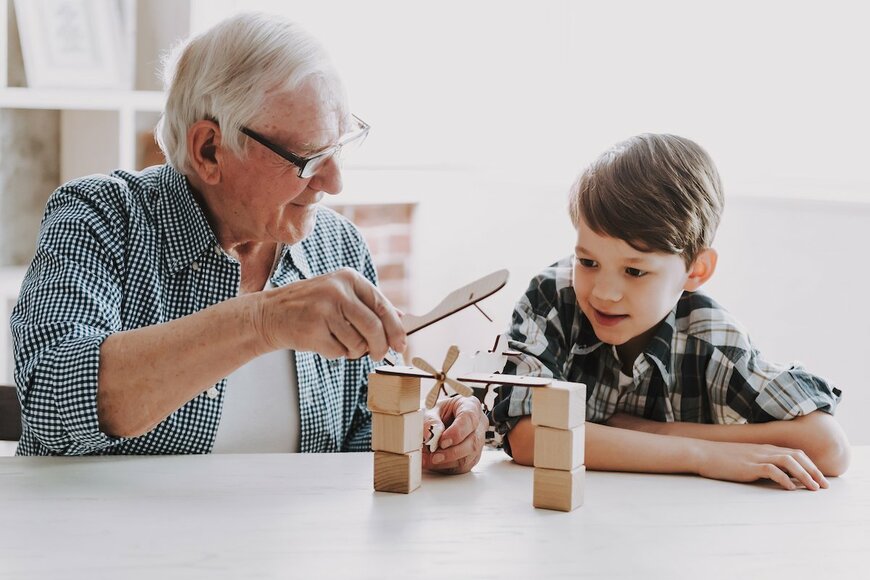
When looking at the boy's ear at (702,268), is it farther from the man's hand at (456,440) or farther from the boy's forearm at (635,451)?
the man's hand at (456,440)

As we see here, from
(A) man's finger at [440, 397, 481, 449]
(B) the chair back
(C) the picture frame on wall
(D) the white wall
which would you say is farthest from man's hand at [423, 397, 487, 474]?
(C) the picture frame on wall

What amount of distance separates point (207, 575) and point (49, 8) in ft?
7.56

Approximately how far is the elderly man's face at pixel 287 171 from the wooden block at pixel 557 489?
0.62 meters

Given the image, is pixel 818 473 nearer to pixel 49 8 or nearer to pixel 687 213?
pixel 687 213

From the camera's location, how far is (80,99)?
281 cm

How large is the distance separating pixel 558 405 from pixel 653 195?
1.46 ft

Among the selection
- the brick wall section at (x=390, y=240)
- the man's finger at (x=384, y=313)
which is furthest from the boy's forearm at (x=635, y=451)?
the brick wall section at (x=390, y=240)

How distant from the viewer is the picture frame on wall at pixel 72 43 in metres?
2.78

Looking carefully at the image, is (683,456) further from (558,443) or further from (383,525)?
(383,525)

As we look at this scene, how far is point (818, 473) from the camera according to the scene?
53.4 inches

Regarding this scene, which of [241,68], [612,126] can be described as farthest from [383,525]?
[612,126]

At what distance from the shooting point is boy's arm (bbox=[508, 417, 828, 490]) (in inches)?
53.7

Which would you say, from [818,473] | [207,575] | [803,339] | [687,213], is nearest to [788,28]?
[803,339]

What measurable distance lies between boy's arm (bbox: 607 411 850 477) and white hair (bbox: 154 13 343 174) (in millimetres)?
786
